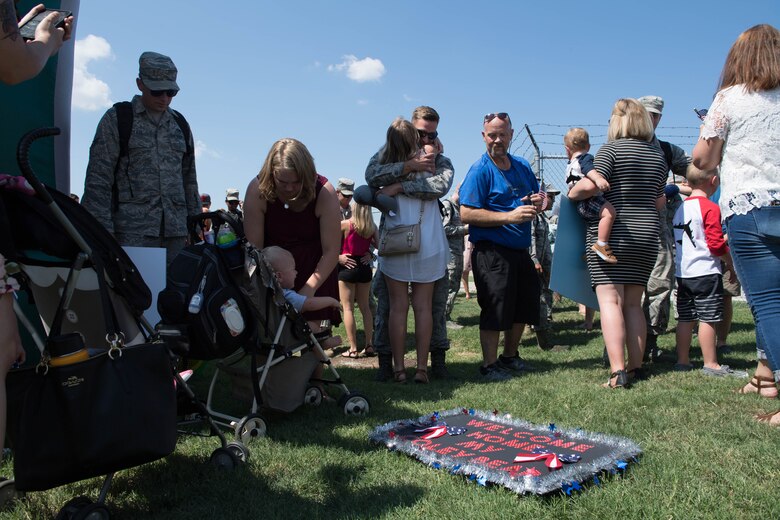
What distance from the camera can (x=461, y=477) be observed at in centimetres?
270

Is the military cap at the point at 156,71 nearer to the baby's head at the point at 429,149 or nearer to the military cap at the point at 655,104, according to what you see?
the baby's head at the point at 429,149

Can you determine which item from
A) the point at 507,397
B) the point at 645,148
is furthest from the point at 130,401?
the point at 645,148

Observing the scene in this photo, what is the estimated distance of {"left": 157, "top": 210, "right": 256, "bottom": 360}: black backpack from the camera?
119 inches

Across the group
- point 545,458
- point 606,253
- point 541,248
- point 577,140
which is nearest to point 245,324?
point 545,458

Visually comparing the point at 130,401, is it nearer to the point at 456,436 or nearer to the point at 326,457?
the point at 326,457

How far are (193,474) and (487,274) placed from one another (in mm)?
2901

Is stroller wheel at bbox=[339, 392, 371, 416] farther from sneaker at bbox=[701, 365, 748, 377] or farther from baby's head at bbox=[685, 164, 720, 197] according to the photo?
baby's head at bbox=[685, 164, 720, 197]

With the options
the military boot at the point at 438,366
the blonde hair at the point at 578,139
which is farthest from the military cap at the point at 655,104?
the military boot at the point at 438,366

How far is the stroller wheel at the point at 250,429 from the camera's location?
10.7ft

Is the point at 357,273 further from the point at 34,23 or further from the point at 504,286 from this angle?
the point at 34,23

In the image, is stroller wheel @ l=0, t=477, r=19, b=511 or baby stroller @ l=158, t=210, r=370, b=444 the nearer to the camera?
stroller wheel @ l=0, t=477, r=19, b=511

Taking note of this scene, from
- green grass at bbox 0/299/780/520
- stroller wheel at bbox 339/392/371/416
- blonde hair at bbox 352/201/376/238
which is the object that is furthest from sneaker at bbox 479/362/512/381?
blonde hair at bbox 352/201/376/238

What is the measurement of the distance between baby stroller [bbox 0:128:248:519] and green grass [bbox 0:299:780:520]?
0.47 metres

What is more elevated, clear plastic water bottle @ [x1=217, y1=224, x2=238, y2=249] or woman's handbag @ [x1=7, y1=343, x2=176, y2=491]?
clear plastic water bottle @ [x1=217, y1=224, x2=238, y2=249]
